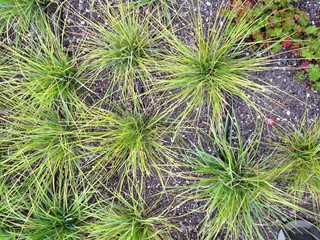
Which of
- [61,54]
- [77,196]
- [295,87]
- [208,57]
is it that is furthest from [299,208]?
[61,54]

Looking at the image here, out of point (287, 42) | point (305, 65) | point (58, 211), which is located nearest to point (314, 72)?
point (305, 65)

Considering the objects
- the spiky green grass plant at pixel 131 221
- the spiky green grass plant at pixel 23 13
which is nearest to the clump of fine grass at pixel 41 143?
the spiky green grass plant at pixel 131 221

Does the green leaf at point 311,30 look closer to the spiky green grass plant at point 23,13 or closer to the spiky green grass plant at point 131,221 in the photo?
the spiky green grass plant at point 131,221

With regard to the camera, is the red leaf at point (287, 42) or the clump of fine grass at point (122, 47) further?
the clump of fine grass at point (122, 47)

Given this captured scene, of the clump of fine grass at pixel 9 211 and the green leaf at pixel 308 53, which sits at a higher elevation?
the green leaf at pixel 308 53

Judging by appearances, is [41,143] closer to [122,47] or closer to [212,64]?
[122,47]

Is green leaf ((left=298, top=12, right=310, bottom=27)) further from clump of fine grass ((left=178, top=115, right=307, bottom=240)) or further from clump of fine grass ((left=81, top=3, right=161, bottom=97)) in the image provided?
clump of fine grass ((left=81, top=3, right=161, bottom=97))

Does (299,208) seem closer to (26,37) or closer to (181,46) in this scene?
(181,46)
